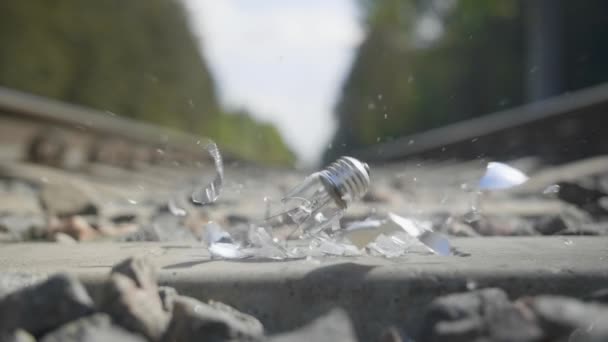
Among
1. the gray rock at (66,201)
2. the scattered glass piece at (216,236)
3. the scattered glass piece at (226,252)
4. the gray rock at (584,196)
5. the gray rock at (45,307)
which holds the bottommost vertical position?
the gray rock at (45,307)

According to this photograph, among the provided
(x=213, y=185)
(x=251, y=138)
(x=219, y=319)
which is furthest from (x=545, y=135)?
(x=251, y=138)

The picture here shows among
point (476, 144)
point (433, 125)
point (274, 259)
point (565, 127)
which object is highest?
point (433, 125)

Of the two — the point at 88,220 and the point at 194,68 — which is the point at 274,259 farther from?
the point at 194,68

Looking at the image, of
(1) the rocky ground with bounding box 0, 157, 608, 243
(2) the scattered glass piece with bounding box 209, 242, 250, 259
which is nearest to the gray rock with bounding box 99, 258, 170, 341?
(2) the scattered glass piece with bounding box 209, 242, 250, 259

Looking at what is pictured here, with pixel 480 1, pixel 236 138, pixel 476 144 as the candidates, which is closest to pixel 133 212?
pixel 476 144

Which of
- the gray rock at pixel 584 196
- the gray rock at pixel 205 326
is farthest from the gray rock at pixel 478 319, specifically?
the gray rock at pixel 584 196

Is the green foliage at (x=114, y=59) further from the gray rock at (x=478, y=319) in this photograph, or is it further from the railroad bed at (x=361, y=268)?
the gray rock at (x=478, y=319)
